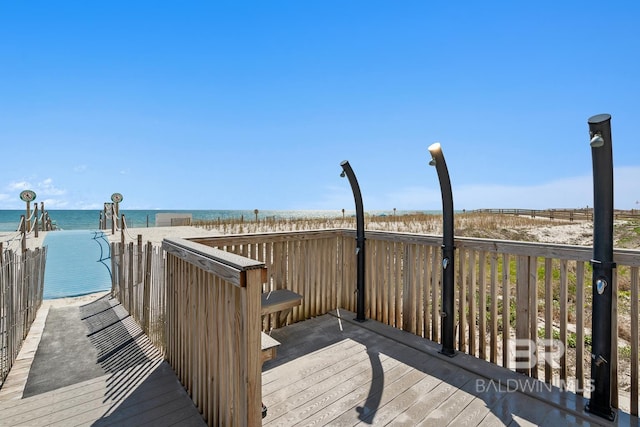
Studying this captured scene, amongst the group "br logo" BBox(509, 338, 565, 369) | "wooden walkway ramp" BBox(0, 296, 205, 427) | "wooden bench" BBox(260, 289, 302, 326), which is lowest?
"wooden walkway ramp" BBox(0, 296, 205, 427)

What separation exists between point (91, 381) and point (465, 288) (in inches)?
140

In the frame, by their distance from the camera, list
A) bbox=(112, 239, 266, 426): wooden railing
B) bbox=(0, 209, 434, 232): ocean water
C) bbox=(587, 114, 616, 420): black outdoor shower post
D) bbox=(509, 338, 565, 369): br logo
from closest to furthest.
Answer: bbox=(112, 239, 266, 426): wooden railing, bbox=(587, 114, 616, 420): black outdoor shower post, bbox=(509, 338, 565, 369): br logo, bbox=(0, 209, 434, 232): ocean water

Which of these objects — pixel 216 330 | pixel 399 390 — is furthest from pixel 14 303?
pixel 399 390

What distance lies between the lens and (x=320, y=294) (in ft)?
12.4

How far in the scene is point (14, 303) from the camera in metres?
3.07

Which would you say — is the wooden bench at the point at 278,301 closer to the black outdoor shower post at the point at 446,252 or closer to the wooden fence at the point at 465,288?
the wooden fence at the point at 465,288

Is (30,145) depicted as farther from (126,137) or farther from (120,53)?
(120,53)

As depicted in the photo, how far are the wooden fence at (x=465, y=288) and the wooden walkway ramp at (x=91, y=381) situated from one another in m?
0.89

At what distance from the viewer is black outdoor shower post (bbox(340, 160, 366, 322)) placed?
345 cm

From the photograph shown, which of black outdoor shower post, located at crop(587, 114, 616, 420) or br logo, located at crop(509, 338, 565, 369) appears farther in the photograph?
br logo, located at crop(509, 338, 565, 369)

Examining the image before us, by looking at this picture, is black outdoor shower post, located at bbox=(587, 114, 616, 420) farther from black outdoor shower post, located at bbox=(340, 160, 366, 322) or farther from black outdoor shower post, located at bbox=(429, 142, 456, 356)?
black outdoor shower post, located at bbox=(340, 160, 366, 322)

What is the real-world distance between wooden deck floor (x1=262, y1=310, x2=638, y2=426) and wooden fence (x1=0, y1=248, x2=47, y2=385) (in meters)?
2.47

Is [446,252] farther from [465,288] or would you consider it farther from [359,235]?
[359,235]

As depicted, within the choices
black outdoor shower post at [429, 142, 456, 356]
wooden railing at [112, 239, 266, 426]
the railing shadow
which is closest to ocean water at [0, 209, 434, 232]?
the railing shadow
